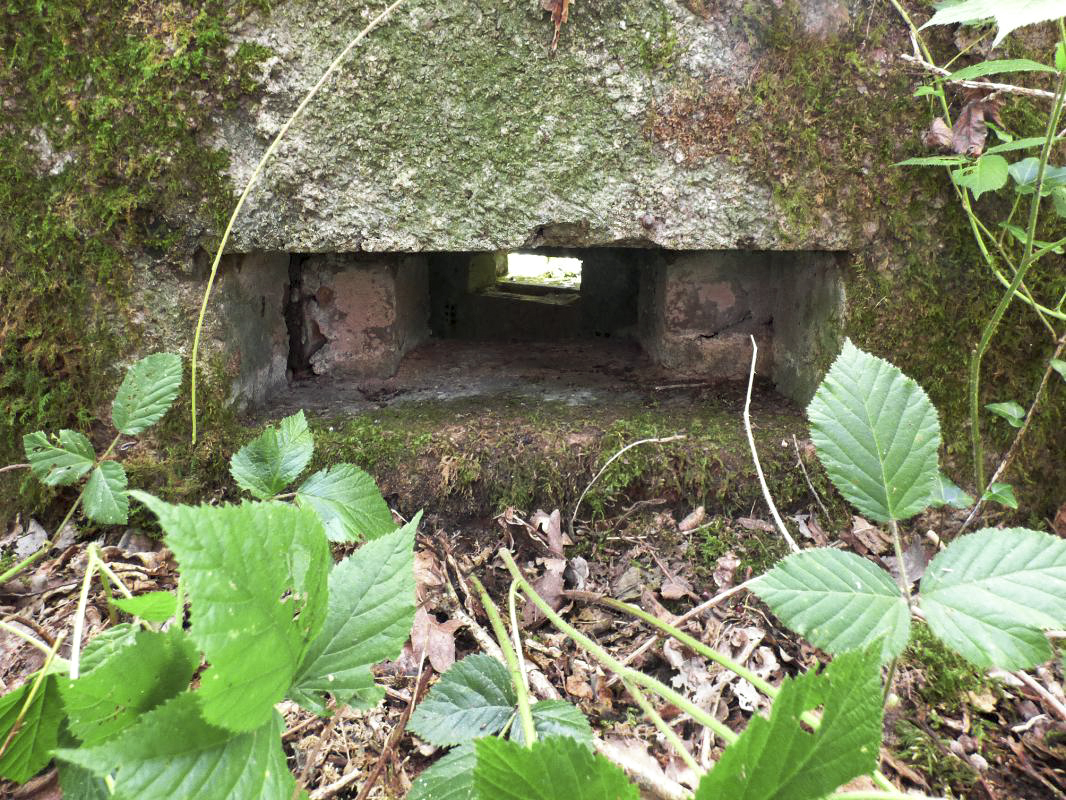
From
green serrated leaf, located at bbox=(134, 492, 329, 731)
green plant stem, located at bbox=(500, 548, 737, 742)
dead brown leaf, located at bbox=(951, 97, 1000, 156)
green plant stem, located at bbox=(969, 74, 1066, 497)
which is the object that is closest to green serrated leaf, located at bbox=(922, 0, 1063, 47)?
green plant stem, located at bbox=(969, 74, 1066, 497)

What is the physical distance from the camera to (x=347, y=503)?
1.26 m

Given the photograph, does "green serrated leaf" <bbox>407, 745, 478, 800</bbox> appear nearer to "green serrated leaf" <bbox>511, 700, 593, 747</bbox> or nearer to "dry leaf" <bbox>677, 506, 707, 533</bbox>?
"green serrated leaf" <bbox>511, 700, 593, 747</bbox>

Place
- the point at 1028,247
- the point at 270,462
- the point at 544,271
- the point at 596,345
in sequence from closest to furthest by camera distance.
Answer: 1. the point at 270,462
2. the point at 1028,247
3. the point at 596,345
4. the point at 544,271

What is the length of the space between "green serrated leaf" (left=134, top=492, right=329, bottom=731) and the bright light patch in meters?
3.39

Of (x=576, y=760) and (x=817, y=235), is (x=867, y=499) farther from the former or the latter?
(x=817, y=235)

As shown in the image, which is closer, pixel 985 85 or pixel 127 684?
pixel 127 684

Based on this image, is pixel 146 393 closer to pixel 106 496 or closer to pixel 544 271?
pixel 106 496

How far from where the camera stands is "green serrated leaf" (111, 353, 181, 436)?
130 cm

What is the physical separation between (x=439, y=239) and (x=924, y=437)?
1358 mm

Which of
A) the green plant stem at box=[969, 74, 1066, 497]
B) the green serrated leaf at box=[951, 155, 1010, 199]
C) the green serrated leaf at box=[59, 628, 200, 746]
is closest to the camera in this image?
the green serrated leaf at box=[59, 628, 200, 746]

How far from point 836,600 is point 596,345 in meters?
2.40

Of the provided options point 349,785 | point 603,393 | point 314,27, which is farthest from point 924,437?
point 314,27

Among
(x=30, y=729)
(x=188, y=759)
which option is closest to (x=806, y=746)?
(x=188, y=759)

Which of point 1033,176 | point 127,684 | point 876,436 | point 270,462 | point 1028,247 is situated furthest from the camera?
point 1033,176
